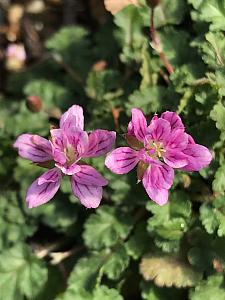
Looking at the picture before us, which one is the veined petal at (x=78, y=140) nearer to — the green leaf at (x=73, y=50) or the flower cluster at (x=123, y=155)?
the flower cluster at (x=123, y=155)

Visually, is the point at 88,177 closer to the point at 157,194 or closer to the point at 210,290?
the point at 157,194

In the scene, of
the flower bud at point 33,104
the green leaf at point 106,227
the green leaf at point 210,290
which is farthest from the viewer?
the flower bud at point 33,104

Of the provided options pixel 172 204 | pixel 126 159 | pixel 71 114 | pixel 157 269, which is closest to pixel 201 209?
pixel 172 204

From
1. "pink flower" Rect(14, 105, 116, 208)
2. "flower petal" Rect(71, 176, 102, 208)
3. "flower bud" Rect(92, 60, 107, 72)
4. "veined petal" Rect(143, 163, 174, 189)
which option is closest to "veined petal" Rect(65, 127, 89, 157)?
"pink flower" Rect(14, 105, 116, 208)

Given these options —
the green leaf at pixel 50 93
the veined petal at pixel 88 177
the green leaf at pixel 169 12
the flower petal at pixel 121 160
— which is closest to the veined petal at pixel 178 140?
the flower petal at pixel 121 160

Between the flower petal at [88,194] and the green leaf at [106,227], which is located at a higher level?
the flower petal at [88,194]
